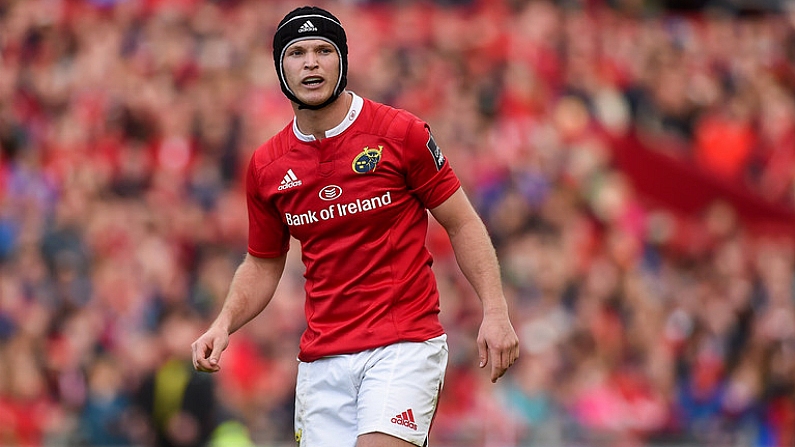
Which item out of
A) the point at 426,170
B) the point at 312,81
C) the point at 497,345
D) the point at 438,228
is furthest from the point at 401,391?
the point at 438,228


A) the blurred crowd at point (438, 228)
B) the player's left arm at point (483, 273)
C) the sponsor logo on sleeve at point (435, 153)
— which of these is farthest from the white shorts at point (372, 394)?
the blurred crowd at point (438, 228)

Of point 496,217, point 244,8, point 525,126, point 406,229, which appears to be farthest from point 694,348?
point 406,229

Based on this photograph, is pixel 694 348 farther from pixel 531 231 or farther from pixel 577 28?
pixel 577 28

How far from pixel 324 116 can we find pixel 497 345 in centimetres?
127

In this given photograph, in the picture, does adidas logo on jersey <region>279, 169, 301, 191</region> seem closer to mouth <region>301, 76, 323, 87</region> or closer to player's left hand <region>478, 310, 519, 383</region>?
mouth <region>301, 76, 323, 87</region>

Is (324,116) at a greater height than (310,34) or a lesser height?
lesser

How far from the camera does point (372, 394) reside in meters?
6.55

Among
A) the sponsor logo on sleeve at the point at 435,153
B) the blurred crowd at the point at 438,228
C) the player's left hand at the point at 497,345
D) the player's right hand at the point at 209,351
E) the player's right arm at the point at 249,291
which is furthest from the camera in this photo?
the blurred crowd at the point at 438,228

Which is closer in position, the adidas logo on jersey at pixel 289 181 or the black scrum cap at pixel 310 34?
the black scrum cap at pixel 310 34

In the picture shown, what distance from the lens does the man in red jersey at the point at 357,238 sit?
261 inches

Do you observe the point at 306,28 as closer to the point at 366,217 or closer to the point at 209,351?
the point at 366,217

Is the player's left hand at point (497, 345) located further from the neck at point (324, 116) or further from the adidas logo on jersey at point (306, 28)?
the adidas logo on jersey at point (306, 28)

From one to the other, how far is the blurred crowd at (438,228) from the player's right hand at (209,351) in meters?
5.07

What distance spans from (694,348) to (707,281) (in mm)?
1184
